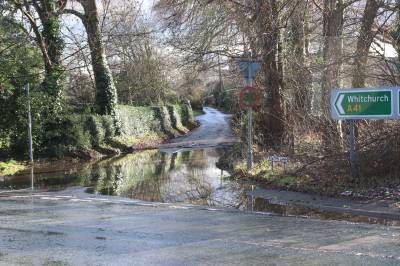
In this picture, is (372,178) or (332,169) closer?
(372,178)

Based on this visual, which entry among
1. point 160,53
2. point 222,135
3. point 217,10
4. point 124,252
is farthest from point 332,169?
point 160,53

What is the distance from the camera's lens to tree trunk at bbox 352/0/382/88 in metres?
13.7

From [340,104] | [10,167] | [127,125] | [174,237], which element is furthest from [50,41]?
[174,237]

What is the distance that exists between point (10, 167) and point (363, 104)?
46.3 feet

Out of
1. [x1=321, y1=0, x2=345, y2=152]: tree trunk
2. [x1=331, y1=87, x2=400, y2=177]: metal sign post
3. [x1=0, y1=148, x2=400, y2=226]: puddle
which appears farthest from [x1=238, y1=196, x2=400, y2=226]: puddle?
[x1=321, y1=0, x2=345, y2=152]: tree trunk

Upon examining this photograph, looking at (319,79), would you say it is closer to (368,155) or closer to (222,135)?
(368,155)

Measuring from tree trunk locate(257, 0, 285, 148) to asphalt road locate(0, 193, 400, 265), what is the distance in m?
8.01

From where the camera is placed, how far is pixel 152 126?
38531 millimetres

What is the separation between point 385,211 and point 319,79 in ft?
20.9

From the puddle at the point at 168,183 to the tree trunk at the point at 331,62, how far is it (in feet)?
8.80

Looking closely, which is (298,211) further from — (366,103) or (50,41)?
(50,41)

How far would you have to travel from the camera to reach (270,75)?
18688 mm

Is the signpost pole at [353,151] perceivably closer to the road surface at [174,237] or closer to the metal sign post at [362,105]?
the metal sign post at [362,105]

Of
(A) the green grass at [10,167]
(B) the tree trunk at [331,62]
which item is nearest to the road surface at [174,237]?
(B) the tree trunk at [331,62]
